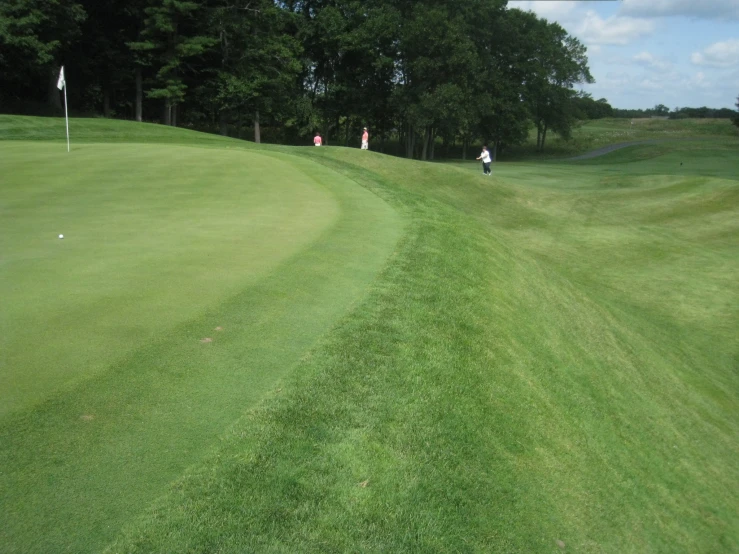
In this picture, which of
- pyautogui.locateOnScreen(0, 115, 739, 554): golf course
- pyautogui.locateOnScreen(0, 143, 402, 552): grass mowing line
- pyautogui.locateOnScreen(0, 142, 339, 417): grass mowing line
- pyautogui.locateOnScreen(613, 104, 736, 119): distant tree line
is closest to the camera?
pyautogui.locateOnScreen(0, 143, 402, 552): grass mowing line

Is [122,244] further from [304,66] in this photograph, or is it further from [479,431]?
[304,66]

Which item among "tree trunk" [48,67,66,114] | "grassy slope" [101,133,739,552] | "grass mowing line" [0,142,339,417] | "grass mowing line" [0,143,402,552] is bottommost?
"grassy slope" [101,133,739,552]

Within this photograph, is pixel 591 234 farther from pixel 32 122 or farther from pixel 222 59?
pixel 222 59

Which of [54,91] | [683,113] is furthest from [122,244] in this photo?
[683,113]

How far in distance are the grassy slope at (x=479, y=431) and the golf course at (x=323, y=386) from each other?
0.08 feet

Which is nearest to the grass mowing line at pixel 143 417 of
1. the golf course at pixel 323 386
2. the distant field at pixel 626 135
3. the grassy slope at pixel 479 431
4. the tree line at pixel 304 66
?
the golf course at pixel 323 386

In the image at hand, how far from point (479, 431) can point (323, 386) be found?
140 cm

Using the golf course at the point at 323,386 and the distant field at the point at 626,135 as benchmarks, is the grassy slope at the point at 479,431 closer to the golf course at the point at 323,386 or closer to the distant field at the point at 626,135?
the golf course at the point at 323,386

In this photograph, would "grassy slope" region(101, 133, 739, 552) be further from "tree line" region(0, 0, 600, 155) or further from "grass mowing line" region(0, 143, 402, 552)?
"tree line" region(0, 0, 600, 155)

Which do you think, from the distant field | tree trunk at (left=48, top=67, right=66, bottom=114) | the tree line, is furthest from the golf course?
the distant field

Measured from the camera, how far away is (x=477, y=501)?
4.66 m

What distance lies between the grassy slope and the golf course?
24 millimetres

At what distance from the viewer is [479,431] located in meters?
5.57

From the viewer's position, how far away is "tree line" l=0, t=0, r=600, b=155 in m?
47.4
